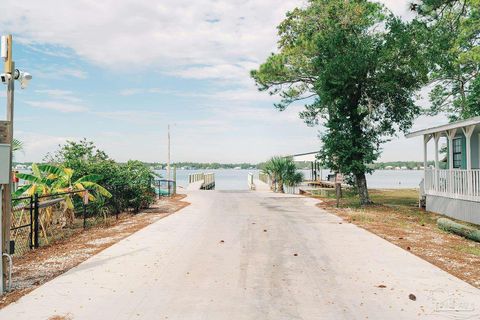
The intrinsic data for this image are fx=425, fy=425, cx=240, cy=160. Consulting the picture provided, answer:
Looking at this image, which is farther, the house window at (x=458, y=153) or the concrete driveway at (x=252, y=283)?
the house window at (x=458, y=153)

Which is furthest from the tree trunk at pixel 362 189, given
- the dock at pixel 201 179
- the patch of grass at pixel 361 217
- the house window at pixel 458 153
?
the dock at pixel 201 179

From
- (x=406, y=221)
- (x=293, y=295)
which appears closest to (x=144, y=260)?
(x=293, y=295)

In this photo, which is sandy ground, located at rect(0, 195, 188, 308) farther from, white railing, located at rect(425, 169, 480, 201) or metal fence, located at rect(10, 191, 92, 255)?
white railing, located at rect(425, 169, 480, 201)

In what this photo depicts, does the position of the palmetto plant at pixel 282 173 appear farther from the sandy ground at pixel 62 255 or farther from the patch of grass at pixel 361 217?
the sandy ground at pixel 62 255

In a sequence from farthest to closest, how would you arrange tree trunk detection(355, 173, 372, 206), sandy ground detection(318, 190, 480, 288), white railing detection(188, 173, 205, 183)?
white railing detection(188, 173, 205, 183) < tree trunk detection(355, 173, 372, 206) < sandy ground detection(318, 190, 480, 288)

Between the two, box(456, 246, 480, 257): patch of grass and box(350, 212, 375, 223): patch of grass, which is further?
box(350, 212, 375, 223): patch of grass

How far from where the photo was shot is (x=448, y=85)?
33.0 m

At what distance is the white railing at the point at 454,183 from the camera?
15.9 meters

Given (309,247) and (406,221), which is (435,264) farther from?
(406,221)

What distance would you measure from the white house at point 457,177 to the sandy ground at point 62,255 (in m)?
12.0

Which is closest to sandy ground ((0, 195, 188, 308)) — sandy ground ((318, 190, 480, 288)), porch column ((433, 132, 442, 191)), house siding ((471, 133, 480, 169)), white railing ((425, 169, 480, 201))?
sandy ground ((318, 190, 480, 288))

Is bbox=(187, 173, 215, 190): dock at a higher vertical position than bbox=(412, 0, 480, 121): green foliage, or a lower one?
lower

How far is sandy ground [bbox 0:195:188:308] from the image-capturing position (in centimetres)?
728

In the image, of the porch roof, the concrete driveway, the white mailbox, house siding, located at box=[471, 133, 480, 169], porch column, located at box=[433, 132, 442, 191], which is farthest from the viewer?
porch column, located at box=[433, 132, 442, 191]
